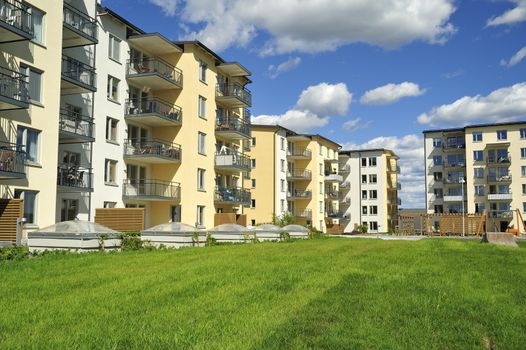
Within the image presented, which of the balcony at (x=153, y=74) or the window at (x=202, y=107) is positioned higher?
the balcony at (x=153, y=74)

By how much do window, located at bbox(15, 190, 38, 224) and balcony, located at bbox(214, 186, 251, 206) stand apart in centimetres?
2027

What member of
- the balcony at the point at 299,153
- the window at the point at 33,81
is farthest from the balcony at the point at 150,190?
the balcony at the point at 299,153

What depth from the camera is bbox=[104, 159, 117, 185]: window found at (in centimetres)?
3469

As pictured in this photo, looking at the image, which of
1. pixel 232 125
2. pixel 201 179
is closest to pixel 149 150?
pixel 201 179

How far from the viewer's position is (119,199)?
3544 centimetres

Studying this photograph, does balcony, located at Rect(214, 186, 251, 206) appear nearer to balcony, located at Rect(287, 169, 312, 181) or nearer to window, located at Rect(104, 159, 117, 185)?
window, located at Rect(104, 159, 117, 185)

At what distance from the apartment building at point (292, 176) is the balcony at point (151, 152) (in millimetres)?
23426

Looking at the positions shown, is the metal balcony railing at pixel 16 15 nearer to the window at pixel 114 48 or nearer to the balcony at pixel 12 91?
the balcony at pixel 12 91

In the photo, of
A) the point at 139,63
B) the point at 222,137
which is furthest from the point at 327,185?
the point at 139,63

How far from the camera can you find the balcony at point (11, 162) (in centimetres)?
2381

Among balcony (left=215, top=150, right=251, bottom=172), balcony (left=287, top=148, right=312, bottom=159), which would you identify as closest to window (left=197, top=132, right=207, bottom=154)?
balcony (left=215, top=150, right=251, bottom=172)

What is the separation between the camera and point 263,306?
8.64 meters

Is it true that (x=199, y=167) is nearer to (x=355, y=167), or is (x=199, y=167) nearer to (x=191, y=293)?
(x=191, y=293)

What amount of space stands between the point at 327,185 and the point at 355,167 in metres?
15.4
